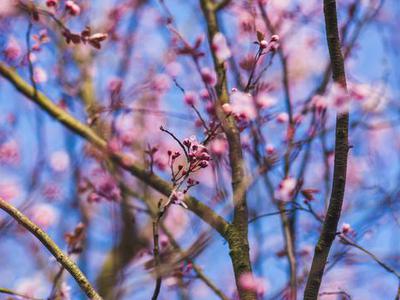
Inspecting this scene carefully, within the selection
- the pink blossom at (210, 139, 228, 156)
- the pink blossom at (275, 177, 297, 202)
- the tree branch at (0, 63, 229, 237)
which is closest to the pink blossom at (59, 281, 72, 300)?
the tree branch at (0, 63, 229, 237)

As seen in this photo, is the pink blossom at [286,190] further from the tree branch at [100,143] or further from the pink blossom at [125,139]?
the pink blossom at [125,139]

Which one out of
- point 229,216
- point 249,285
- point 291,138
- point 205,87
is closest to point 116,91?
point 205,87

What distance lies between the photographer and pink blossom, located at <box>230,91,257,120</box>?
8.25 feet

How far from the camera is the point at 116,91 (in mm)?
3738

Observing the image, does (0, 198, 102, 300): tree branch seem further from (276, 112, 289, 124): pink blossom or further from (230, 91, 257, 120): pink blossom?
(276, 112, 289, 124): pink blossom

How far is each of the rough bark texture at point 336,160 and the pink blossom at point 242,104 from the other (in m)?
0.47

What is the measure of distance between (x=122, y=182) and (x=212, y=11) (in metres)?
1.30

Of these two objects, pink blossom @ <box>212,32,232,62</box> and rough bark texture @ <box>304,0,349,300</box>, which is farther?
pink blossom @ <box>212,32,232,62</box>

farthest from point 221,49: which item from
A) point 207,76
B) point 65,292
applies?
point 65,292

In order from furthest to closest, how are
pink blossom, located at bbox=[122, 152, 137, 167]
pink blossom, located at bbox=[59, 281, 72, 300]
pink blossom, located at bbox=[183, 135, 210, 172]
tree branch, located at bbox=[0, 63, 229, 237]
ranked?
pink blossom, located at bbox=[122, 152, 137, 167]
pink blossom, located at bbox=[59, 281, 72, 300]
tree branch, located at bbox=[0, 63, 229, 237]
pink blossom, located at bbox=[183, 135, 210, 172]

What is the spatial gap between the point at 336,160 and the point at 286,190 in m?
0.82

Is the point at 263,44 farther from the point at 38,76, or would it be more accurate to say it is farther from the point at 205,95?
the point at 38,76

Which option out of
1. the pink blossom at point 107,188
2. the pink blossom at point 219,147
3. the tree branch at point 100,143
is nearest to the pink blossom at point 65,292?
the tree branch at point 100,143

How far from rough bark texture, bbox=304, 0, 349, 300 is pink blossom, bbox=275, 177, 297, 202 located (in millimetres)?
713
